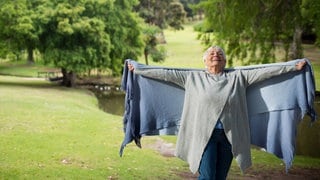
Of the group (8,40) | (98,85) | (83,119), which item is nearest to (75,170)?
(83,119)

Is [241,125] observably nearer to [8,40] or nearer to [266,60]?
[266,60]

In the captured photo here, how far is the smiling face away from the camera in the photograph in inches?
197

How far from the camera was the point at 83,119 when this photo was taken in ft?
55.6

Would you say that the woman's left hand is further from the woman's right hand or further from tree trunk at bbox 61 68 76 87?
tree trunk at bbox 61 68 76 87

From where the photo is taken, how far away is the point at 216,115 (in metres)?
4.99

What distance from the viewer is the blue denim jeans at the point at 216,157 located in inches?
200

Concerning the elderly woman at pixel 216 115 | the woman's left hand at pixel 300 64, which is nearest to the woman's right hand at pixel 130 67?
the elderly woman at pixel 216 115

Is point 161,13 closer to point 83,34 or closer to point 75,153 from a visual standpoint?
point 83,34

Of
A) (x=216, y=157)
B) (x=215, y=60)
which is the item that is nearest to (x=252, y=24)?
(x=215, y=60)

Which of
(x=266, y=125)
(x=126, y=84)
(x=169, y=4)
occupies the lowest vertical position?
(x=266, y=125)

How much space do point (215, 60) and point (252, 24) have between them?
300 inches

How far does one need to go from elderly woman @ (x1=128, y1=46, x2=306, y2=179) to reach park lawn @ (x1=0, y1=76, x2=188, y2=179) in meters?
3.77

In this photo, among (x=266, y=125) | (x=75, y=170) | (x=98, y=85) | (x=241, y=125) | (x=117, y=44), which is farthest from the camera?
(x=98, y=85)

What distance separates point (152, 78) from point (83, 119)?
1157 centimetres
